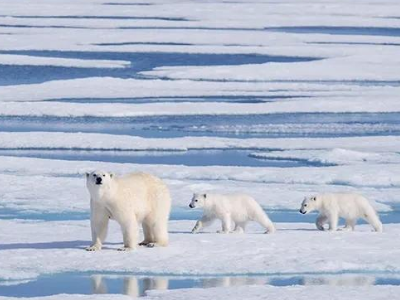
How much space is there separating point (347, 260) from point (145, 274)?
1096 mm

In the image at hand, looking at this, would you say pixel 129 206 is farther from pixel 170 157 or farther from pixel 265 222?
pixel 170 157

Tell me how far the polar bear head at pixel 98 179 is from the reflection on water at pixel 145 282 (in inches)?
19.8

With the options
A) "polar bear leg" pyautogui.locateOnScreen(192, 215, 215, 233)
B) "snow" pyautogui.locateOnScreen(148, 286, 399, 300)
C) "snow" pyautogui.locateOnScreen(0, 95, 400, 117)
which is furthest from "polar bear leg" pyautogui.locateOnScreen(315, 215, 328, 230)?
"snow" pyautogui.locateOnScreen(0, 95, 400, 117)

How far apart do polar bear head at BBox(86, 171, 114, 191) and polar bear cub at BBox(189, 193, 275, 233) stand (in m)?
1.15

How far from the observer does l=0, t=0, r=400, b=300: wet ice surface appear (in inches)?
248

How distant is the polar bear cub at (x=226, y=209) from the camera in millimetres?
7531

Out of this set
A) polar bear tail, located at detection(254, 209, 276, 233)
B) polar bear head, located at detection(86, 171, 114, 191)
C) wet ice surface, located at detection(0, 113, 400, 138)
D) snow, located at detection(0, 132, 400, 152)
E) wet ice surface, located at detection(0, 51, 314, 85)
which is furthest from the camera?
wet ice surface, located at detection(0, 51, 314, 85)

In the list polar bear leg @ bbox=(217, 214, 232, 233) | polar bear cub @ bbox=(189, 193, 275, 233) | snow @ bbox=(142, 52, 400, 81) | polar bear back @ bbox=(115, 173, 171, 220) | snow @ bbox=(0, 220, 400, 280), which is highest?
snow @ bbox=(142, 52, 400, 81)

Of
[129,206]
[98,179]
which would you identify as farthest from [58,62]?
[98,179]

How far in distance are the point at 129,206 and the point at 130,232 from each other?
0.14m

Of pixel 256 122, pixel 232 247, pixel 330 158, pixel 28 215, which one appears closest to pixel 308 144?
pixel 330 158

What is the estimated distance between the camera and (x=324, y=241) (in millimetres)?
7062

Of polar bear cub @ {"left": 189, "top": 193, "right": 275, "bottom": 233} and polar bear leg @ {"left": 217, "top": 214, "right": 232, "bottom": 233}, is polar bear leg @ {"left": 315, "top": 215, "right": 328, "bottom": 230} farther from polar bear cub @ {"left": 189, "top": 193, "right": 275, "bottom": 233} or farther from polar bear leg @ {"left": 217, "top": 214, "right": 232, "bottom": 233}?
polar bear leg @ {"left": 217, "top": 214, "right": 232, "bottom": 233}

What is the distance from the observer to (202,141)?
1181 centimetres
